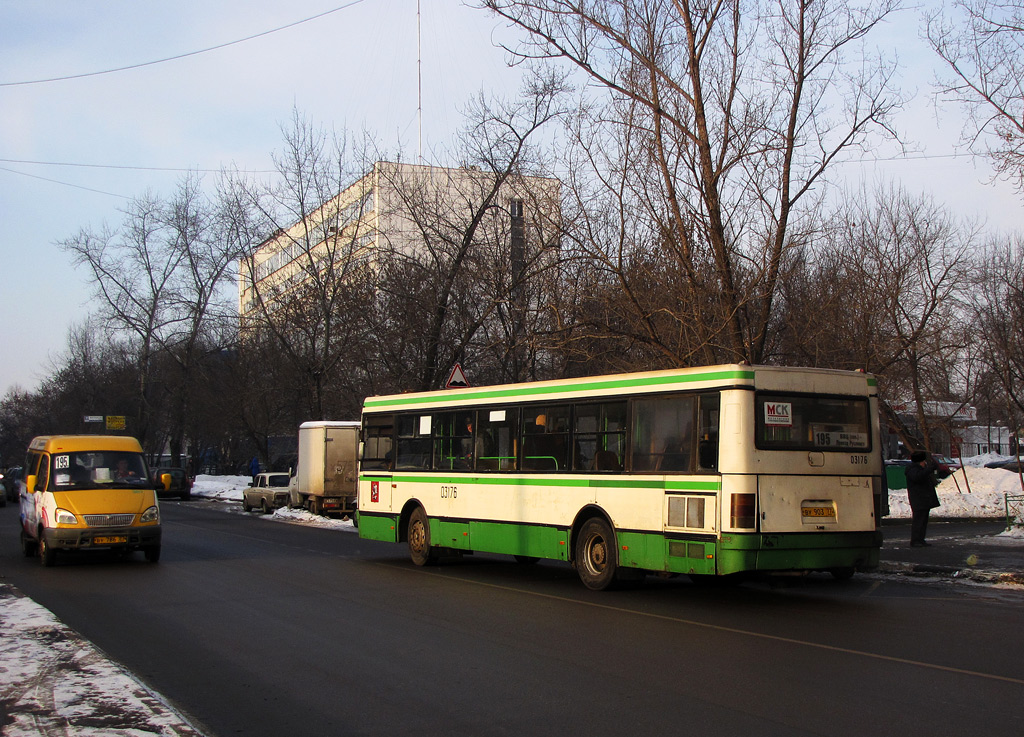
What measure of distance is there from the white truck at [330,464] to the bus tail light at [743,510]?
20.8 metres

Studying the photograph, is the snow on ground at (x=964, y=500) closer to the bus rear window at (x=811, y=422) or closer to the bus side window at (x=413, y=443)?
the bus side window at (x=413, y=443)

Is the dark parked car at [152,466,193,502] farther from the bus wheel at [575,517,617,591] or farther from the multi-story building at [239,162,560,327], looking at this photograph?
the bus wheel at [575,517,617,591]

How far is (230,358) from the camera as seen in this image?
58000 mm

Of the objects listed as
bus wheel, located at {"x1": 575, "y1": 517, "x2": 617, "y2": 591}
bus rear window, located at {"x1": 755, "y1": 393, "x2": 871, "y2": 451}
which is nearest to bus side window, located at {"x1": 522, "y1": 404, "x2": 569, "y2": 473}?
bus wheel, located at {"x1": 575, "y1": 517, "x2": 617, "y2": 591}

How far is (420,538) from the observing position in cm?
1677

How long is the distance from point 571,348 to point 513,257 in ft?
27.6

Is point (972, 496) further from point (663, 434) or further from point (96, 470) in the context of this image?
point (96, 470)

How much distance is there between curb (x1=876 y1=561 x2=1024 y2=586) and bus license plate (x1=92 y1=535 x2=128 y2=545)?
1212 centimetres

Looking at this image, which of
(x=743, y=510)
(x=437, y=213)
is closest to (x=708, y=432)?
(x=743, y=510)

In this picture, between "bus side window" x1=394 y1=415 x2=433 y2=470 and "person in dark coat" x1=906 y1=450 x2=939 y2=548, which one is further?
"person in dark coat" x1=906 y1=450 x2=939 y2=548

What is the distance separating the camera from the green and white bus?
11.3m

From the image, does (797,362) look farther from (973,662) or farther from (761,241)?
(973,662)

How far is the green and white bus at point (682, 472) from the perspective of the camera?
11266mm

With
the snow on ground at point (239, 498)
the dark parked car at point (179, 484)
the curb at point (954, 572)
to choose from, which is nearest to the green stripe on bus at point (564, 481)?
the curb at point (954, 572)
